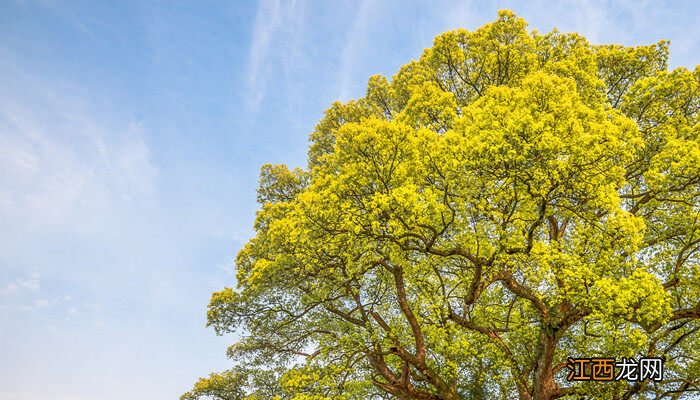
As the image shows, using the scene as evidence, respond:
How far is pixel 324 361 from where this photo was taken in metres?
15.9

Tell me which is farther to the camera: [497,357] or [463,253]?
[497,357]

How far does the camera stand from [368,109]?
21.7 metres

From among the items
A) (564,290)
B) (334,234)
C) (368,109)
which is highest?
(368,109)

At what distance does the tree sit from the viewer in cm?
1233

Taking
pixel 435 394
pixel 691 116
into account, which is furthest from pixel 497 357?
pixel 691 116

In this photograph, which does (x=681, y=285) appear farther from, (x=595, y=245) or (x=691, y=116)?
(x=691, y=116)

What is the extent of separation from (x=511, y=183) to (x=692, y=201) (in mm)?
6075

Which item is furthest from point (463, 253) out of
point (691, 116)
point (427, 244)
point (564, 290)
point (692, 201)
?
point (691, 116)

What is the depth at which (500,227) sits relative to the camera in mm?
13297

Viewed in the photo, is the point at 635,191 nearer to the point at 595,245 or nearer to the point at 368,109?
the point at 595,245

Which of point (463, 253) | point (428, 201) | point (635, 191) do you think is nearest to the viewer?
point (428, 201)

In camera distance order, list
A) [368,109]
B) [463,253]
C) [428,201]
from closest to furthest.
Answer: [428,201] → [463,253] → [368,109]

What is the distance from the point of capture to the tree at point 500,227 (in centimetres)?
1233

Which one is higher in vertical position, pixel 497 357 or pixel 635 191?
pixel 635 191
